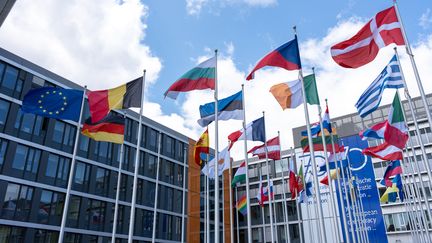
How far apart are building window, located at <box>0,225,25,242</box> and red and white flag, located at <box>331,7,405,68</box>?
1300 inches

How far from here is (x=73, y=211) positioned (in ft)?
135

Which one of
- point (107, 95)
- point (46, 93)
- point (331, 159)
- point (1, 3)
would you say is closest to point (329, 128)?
point (331, 159)

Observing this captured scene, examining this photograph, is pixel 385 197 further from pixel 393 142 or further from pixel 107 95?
pixel 107 95

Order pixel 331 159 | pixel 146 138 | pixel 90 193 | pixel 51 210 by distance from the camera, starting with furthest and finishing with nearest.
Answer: pixel 146 138 < pixel 90 193 < pixel 51 210 < pixel 331 159

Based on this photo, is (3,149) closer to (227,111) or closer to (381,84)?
(227,111)

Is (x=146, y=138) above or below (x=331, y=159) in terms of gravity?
above

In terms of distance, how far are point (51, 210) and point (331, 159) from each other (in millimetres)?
28039

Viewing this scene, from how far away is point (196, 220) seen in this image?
5856 cm

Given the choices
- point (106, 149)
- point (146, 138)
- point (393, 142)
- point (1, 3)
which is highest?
point (146, 138)

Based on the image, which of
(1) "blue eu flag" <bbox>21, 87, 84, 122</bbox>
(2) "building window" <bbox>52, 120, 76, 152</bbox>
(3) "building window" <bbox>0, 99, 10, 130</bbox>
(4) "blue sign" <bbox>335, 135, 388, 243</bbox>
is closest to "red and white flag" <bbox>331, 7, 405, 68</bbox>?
(1) "blue eu flag" <bbox>21, 87, 84, 122</bbox>

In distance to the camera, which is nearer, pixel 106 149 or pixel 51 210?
pixel 51 210

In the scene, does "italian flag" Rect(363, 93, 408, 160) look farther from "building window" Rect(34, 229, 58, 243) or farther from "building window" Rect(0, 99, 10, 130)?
"building window" Rect(0, 99, 10, 130)

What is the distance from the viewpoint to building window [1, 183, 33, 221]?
Result: 35.0m

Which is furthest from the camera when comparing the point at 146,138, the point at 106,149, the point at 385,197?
the point at 146,138
